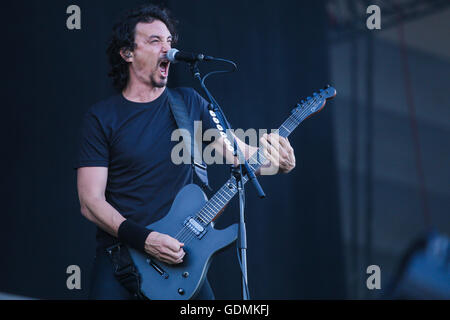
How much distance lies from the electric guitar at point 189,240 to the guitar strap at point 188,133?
4.8 inches

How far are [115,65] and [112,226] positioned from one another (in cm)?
86

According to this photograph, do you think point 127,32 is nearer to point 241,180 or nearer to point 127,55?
point 127,55

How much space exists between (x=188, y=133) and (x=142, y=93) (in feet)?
0.96

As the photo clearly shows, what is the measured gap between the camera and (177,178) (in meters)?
2.50

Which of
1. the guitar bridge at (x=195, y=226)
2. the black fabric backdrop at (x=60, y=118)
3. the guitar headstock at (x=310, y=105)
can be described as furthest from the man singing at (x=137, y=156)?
the black fabric backdrop at (x=60, y=118)

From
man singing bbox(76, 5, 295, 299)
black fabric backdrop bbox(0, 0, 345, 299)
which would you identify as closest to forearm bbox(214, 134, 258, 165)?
man singing bbox(76, 5, 295, 299)

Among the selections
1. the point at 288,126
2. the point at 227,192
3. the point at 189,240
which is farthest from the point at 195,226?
the point at 288,126

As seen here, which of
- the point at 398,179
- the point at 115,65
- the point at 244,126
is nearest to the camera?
the point at 115,65

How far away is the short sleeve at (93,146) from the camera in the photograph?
7.91ft

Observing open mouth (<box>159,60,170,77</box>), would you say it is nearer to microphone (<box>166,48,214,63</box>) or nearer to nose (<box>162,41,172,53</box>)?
nose (<box>162,41,172,53</box>)

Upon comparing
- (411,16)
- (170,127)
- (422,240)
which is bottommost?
(422,240)

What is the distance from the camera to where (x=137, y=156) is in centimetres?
246
